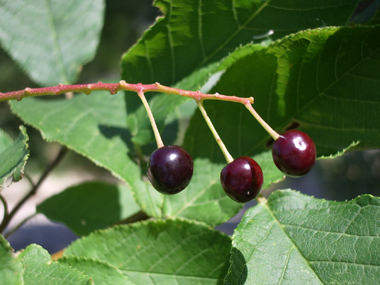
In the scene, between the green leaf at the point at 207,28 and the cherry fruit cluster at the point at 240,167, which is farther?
the green leaf at the point at 207,28

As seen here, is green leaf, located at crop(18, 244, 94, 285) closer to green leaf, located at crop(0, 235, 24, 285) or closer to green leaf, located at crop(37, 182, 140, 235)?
green leaf, located at crop(0, 235, 24, 285)

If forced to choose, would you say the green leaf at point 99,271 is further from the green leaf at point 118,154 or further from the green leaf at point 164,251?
the green leaf at point 118,154

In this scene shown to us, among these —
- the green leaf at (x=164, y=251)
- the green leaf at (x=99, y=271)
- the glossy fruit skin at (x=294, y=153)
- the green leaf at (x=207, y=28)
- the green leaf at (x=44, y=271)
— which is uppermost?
the green leaf at (x=207, y=28)

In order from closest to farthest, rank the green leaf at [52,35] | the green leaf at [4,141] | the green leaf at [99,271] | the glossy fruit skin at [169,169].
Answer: the glossy fruit skin at [169,169] < the green leaf at [99,271] < the green leaf at [4,141] < the green leaf at [52,35]

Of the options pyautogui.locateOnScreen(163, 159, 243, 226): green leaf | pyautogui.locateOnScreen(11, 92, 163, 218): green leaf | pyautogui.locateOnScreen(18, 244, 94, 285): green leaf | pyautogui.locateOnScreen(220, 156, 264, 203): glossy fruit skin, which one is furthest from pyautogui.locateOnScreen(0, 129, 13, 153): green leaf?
pyautogui.locateOnScreen(220, 156, 264, 203): glossy fruit skin

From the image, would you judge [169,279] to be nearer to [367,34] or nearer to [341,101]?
[341,101]

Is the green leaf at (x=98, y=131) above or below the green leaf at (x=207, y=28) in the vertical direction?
below

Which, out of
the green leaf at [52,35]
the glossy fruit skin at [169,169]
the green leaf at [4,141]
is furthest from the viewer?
the green leaf at [52,35]

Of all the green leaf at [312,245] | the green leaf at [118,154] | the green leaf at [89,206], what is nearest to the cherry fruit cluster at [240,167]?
the green leaf at [312,245]
